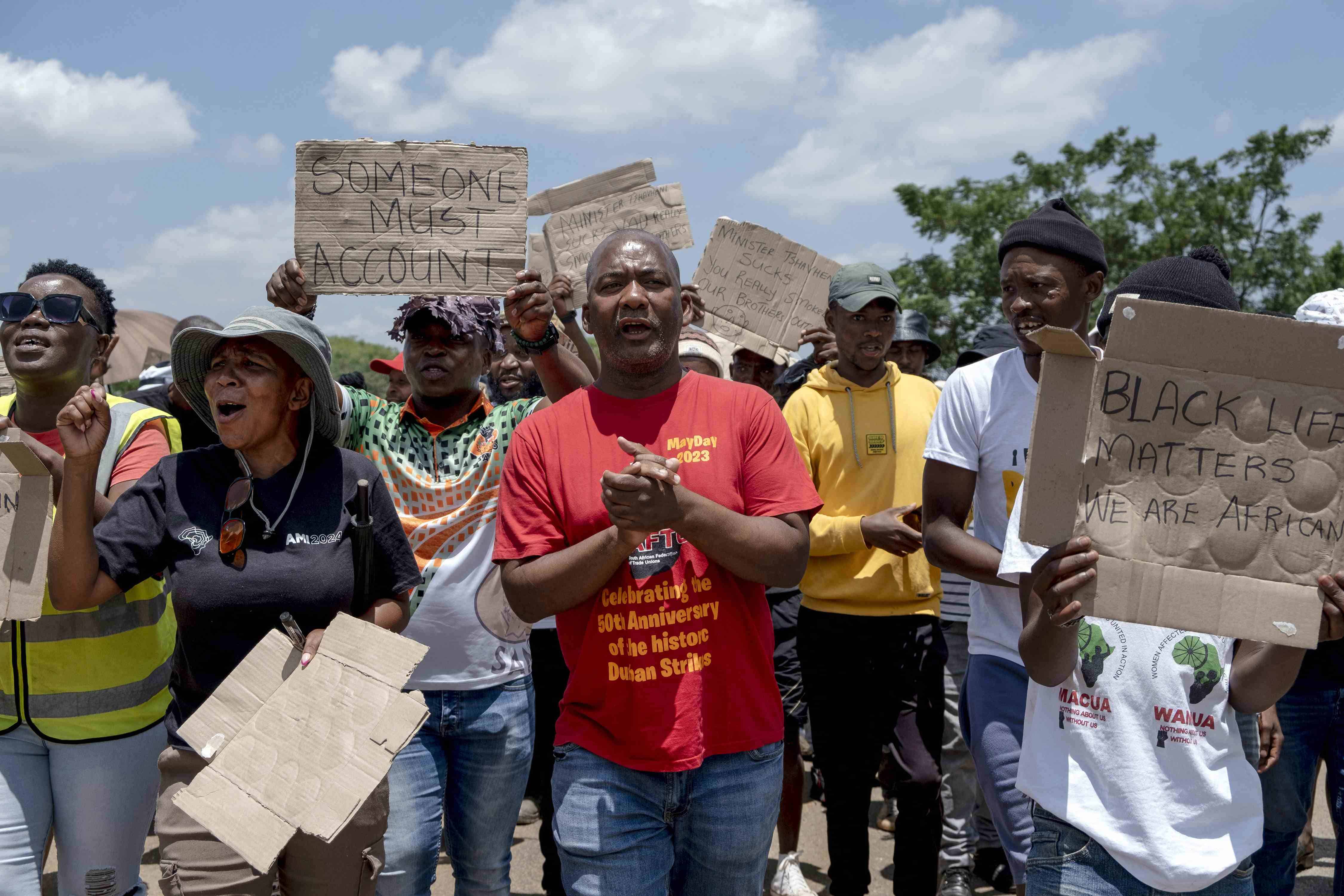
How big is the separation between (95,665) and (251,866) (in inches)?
38.4

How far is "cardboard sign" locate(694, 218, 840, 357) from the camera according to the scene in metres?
6.76

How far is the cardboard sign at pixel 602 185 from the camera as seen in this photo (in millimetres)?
5887

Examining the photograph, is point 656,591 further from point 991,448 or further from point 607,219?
point 607,219

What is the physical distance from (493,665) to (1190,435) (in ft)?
7.46

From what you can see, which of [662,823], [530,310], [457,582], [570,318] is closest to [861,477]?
[570,318]

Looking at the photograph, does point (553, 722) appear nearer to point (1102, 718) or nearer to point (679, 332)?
point (679, 332)

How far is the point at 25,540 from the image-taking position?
125 inches

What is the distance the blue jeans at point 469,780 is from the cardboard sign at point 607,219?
280 centimetres

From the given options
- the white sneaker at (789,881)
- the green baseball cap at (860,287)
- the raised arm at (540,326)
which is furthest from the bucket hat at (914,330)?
the raised arm at (540,326)

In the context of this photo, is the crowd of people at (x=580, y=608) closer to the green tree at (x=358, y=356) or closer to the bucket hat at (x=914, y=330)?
the bucket hat at (x=914, y=330)

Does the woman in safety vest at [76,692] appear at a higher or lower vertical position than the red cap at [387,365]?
lower

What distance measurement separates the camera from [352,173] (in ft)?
12.9

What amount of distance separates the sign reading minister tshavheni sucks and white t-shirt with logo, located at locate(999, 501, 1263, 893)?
0.19 m

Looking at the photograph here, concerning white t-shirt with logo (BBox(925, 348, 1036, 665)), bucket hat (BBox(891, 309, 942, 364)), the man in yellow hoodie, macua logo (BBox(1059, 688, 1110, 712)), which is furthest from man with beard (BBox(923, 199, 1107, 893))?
bucket hat (BBox(891, 309, 942, 364))
